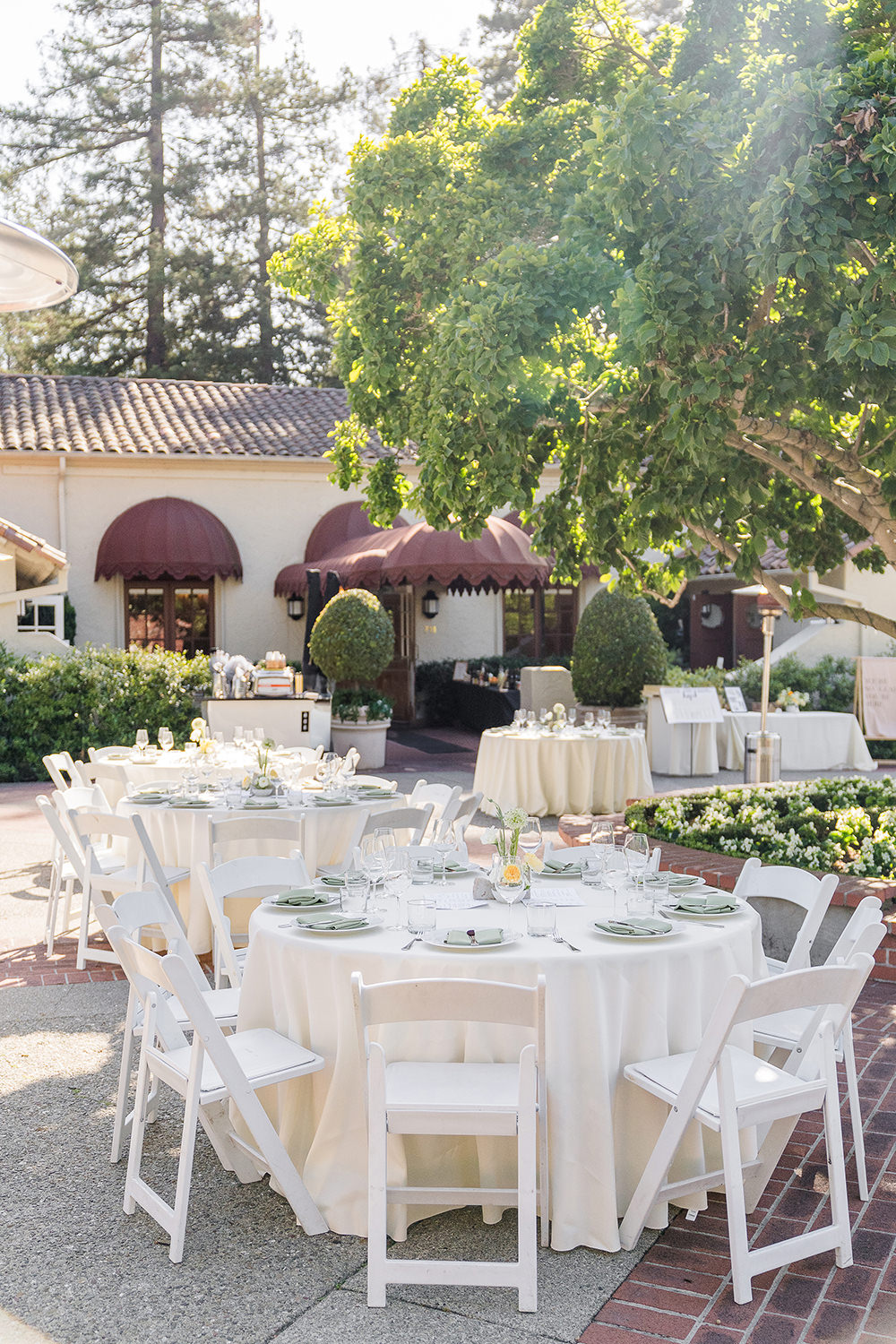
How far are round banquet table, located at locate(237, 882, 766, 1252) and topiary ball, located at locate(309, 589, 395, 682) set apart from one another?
13.2 meters

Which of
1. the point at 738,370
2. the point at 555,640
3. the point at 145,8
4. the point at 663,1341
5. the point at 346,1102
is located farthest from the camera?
the point at 145,8

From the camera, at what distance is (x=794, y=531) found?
870cm

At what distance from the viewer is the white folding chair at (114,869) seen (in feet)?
21.3

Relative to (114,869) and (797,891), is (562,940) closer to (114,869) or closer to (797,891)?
(797,891)

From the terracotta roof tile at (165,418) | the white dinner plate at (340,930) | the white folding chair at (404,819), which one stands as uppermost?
the terracotta roof tile at (165,418)

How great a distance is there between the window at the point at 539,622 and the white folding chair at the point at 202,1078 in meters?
20.1

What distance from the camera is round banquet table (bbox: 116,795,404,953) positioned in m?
7.19

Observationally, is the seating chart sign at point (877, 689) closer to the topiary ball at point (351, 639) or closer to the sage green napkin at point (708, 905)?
the topiary ball at point (351, 639)

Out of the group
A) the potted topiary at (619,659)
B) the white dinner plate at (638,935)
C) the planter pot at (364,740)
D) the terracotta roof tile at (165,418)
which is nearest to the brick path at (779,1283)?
the white dinner plate at (638,935)

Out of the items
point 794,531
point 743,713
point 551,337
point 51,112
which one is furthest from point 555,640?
point 51,112

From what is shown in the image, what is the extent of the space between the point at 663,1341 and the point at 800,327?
15.9ft

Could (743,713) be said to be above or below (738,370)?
below

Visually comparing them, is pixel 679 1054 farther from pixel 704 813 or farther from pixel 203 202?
pixel 203 202

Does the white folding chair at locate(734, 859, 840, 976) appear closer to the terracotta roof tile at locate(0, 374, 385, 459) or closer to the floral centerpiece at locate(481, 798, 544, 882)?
the floral centerpiece at locate(481, 798, 544, 882)
